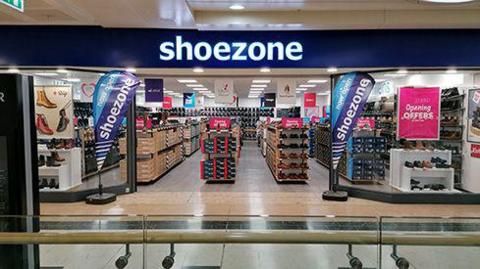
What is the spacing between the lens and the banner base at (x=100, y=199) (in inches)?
289

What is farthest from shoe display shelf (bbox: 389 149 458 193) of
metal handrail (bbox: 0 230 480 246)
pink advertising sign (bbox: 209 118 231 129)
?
metal handrail (bbox: 0 230 480 246)

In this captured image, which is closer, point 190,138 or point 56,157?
point 56,157

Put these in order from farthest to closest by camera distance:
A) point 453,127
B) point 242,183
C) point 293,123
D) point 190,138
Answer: point 190,138 → point 293,123 → point 242,183 → point 453,127

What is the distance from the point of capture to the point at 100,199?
290 inches

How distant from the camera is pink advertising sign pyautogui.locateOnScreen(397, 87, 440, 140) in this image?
7406 mm

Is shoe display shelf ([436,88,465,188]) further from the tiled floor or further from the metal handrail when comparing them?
the metal handrail

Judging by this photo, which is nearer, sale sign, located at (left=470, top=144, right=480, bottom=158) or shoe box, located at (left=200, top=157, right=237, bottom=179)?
sale sign, located at (left=470, top=144, right=480, bottom=158)

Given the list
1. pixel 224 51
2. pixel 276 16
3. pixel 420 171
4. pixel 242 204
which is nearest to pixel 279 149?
pixel 242 204

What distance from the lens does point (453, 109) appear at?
8336mm

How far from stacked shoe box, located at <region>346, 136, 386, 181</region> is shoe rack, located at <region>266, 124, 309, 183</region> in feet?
4.03

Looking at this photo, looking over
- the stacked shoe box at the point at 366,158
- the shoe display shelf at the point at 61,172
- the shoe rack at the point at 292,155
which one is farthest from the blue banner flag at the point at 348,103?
the shoe display shelf at the point at 61,172

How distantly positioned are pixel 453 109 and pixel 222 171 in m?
5.77

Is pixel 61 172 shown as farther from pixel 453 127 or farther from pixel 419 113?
pixel 453 127

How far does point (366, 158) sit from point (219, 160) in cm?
383
